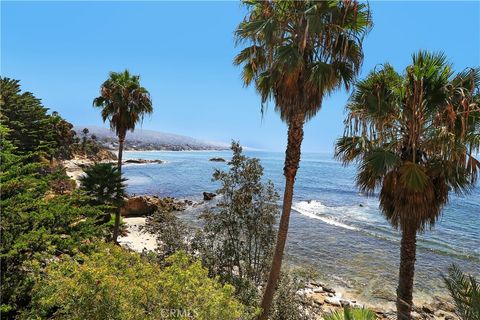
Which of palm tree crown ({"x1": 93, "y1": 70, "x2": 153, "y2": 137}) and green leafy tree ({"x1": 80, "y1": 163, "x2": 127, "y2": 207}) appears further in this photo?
palm tree crown ({"x1": 93, "y1": 70, "x2": 153, "y2": 137})

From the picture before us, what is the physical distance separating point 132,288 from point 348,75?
7440mm

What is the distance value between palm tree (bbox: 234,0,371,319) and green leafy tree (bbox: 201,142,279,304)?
3046 millimetres

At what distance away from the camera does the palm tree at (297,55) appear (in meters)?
8.20

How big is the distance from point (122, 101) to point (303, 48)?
47.9 feet

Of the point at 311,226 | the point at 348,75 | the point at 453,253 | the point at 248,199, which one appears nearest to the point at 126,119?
the point at 248,199

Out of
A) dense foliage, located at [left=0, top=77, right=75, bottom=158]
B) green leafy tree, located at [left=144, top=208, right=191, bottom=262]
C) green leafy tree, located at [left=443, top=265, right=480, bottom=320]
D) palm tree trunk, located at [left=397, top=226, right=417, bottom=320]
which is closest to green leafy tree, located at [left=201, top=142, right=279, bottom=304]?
green leafy tree, located at [left=144, top=208, right=191, bottom=262]

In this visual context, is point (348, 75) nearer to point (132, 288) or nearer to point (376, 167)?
point (376, 167)

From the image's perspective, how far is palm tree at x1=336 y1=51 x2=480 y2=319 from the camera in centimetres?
797

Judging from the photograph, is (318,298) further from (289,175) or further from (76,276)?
(76,276)

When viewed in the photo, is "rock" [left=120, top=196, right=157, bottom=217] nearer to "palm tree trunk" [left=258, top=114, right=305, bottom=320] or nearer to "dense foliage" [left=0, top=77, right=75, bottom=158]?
"dense foliage" [left=0, top=77, right=75, bottom=158]

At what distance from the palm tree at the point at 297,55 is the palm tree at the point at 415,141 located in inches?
44.5

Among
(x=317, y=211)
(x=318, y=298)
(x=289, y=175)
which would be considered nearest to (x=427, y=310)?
(x=318, y=298)

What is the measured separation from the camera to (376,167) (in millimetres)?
8203

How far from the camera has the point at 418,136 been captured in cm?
843
